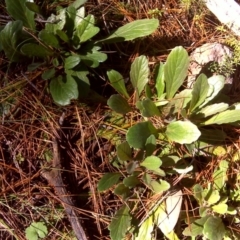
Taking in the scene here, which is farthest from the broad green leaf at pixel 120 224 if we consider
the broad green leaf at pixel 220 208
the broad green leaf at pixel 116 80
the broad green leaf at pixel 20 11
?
the broad green leaf at pixel 20 11

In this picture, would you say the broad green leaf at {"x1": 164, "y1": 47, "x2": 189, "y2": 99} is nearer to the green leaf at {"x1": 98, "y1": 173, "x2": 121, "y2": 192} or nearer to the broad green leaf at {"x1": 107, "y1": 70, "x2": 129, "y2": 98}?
the broad green leaf at {"x1": 107, "y1": 70, "x2": 129, "y2": 98}

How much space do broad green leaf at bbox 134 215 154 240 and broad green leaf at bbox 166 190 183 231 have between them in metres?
0.08

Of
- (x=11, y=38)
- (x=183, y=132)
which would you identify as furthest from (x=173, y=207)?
(x=11, y=38)

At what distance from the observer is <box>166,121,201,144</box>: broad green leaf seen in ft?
5.28

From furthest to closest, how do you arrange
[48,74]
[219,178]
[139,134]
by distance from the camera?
[219,178] → [48,74] → [139,134]

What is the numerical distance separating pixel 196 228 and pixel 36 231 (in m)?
0.65

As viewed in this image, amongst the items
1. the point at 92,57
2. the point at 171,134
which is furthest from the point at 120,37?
the point at 171,134

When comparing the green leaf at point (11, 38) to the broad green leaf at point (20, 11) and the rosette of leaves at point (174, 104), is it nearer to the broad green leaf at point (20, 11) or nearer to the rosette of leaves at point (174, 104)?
the broad green leaf at point (20, 11)

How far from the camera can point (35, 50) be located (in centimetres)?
172

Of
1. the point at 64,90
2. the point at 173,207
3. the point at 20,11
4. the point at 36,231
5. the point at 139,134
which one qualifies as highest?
the point at 20,11

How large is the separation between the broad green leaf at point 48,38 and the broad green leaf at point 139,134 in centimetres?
46

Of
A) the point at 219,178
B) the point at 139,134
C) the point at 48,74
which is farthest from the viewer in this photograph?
the point at 219,178

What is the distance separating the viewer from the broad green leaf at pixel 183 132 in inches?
63.4

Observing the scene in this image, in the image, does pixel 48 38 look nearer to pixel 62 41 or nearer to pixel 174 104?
pixel 62 41
